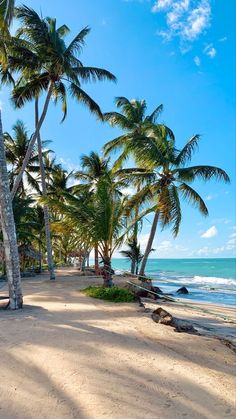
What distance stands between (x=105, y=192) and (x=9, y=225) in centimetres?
525

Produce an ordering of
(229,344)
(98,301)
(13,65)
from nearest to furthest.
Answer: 1. (229,344)
2. (98,301)
3. (13,65)

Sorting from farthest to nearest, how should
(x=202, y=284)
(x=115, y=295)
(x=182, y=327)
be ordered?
(x=202, y=284)
(x=115, y=295)
(x=182, y=327)

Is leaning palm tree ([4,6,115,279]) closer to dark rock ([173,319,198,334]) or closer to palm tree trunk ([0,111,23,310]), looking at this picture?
palm tree trunk ([0,111,23,310])

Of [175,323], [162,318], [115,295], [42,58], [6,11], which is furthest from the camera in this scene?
[42,58]

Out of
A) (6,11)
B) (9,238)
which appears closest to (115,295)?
(9,238)

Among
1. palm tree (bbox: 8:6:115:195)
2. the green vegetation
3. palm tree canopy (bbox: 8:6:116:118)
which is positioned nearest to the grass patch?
the green vegetation

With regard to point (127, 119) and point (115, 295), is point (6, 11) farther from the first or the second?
point (127, 119)

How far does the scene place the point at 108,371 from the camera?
401cm

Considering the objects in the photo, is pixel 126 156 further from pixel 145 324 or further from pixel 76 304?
pixel 145 324

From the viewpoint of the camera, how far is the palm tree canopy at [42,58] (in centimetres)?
1399

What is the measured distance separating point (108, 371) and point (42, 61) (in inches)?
536

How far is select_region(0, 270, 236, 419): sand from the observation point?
3.21 m

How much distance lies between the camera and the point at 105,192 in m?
12.4

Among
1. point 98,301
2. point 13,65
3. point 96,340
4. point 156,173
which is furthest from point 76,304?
point 13,65
